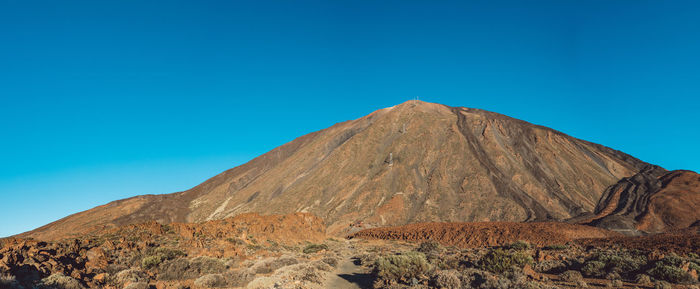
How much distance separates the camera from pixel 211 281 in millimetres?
11445

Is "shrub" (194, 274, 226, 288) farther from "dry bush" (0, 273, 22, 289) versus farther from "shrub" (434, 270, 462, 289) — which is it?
"shrub" (434, 270, 462, 289)

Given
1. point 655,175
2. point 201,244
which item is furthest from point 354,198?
point 655,175

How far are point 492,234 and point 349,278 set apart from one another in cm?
2347

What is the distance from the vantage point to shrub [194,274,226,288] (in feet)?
37.3

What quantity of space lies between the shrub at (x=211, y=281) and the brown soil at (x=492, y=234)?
25195 millimetres

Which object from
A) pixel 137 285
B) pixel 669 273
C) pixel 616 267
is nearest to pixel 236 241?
pixel 137 285

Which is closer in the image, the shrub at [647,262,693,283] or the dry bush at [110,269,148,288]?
the dry bush at [110,269,148,288]

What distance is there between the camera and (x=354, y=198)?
2269 inches

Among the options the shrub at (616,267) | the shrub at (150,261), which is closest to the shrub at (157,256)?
the shrub at (150,261)

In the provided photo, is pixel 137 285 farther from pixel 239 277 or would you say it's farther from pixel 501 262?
pixel 501 262

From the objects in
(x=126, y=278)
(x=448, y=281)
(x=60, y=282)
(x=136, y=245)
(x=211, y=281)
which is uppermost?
(x=136, y=245)

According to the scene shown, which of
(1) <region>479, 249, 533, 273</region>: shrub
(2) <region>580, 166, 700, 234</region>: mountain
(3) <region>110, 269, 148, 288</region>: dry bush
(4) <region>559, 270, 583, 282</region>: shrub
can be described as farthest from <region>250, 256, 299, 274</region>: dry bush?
(2) <region>580, 166, 700, 234</region>: mountain

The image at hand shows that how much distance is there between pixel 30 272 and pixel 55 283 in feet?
3.09

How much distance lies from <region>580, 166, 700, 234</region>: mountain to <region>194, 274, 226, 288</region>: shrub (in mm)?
45687
